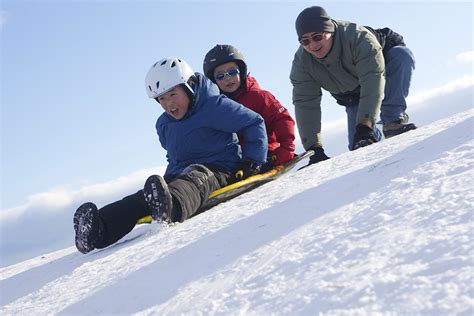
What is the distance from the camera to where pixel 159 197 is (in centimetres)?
344

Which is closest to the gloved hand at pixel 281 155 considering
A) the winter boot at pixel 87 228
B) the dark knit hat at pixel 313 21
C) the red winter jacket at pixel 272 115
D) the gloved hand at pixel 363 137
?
the red winter jacket at pixel 272 115

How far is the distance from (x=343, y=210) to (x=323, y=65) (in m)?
3.41

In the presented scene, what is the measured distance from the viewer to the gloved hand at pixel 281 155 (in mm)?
5496

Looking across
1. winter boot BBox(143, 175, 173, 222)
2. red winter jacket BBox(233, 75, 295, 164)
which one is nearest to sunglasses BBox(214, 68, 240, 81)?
red winter jacket BBox(233, 75, 295, 164)

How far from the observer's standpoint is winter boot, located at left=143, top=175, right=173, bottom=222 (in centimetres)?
343

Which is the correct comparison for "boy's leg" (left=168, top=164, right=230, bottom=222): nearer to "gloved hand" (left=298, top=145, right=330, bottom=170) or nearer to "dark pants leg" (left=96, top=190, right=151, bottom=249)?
"dark pants leg" (left=96, top=190, right=151, bottom=249)

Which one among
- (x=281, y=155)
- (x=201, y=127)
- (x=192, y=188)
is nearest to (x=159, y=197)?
(x=192, y=188)

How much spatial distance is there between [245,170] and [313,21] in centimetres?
155

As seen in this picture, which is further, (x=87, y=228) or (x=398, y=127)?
(x=398, y=127)

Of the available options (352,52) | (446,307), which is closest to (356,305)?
(446,307)

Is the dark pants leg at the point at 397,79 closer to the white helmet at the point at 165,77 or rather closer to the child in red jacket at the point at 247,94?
the child in red jacket at the point at 247,94

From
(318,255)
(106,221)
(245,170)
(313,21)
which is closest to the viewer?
(318,255)

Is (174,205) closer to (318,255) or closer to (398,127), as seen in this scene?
(318,255)

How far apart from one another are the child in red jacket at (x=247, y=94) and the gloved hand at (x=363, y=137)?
1.00m
